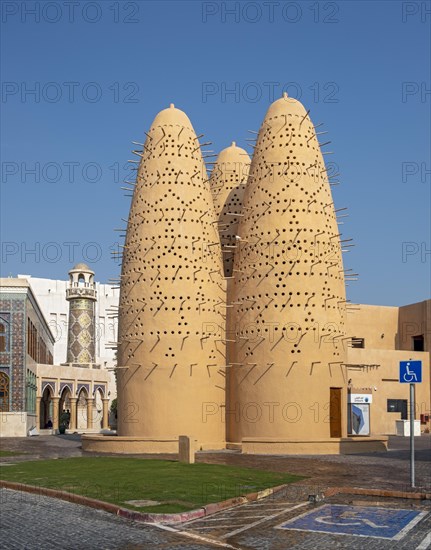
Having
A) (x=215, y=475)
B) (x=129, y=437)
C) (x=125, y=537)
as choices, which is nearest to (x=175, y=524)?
(x=125, y=537)

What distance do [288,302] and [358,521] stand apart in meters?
17.1

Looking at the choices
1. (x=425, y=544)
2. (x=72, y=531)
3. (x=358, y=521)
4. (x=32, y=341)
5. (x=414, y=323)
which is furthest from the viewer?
(x=32, y=341)

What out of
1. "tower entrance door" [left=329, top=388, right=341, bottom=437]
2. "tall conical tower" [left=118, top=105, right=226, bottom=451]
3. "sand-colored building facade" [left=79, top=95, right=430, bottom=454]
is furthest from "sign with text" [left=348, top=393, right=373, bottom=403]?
"tall conical tower" [left=118, top=105, right=226, bottom=451]

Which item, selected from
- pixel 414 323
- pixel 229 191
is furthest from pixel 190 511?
pixel 414 323

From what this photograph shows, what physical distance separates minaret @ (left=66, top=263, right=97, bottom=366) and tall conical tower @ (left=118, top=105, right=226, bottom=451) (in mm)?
41551

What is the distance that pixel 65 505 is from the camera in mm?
13203

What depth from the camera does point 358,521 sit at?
11141 mm

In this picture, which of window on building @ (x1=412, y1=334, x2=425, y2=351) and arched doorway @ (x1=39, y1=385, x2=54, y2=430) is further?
arched doorway @ (x1=39, y1=385, x2=54, y2=430)

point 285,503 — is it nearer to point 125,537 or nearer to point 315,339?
point 125,537

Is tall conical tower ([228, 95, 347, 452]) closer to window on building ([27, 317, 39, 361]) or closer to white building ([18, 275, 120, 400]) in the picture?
window on building ([27, 317, 39, 361])

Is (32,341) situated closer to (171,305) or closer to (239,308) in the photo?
(171,305)

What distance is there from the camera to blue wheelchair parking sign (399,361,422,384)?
1532 centimetres

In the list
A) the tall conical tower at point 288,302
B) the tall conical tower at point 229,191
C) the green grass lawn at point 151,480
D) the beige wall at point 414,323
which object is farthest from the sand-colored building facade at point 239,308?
the beige wall at point 414,323

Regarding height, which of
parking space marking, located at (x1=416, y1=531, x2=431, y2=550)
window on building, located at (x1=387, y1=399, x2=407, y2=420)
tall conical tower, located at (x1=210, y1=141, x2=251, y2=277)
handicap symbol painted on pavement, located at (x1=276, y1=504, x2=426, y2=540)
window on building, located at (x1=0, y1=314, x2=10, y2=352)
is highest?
tall conical tower, located at (x1=210, y1=141, x2=251, y2=277)
